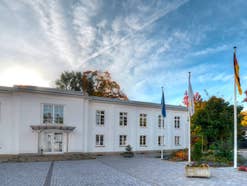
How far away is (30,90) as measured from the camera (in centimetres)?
1905

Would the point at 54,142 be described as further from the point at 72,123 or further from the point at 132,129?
the point at 132,129

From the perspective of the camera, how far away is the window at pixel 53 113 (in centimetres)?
1989

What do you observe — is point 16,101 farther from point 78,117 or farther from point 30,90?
point 78,117

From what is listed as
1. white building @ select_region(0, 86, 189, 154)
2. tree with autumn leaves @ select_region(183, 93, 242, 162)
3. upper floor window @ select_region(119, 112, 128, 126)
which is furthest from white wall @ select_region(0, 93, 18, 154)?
tree with autumn leaves @ select_region(183, 93, 242, 162)

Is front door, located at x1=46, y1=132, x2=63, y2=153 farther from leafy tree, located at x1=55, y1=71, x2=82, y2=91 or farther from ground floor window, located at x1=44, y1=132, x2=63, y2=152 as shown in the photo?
leafy tree, located at x1=55, y1=71, x2=82, y2=91

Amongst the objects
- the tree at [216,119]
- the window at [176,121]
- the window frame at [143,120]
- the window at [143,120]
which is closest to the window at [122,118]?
the window frame at [143,120]

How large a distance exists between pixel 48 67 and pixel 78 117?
18.9 ft

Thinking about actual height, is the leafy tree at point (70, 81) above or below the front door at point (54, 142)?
above

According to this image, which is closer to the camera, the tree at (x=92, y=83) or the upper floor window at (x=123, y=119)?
the upper floor window at (x=123, y=119)

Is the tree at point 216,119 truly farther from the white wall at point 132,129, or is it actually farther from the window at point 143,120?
the window at point 143,120

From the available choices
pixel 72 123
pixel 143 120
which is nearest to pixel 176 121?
pixel 143 120

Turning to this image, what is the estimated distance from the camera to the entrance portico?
19.1 meters

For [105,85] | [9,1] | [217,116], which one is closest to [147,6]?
[9,1]

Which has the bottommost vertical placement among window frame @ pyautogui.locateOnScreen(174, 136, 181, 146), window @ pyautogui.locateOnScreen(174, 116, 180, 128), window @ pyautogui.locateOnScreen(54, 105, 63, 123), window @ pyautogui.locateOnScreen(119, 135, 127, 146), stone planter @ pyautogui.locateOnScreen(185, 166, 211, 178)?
window frame @ pyautogui.locateOnScreen(174, 136, 181, 146)
